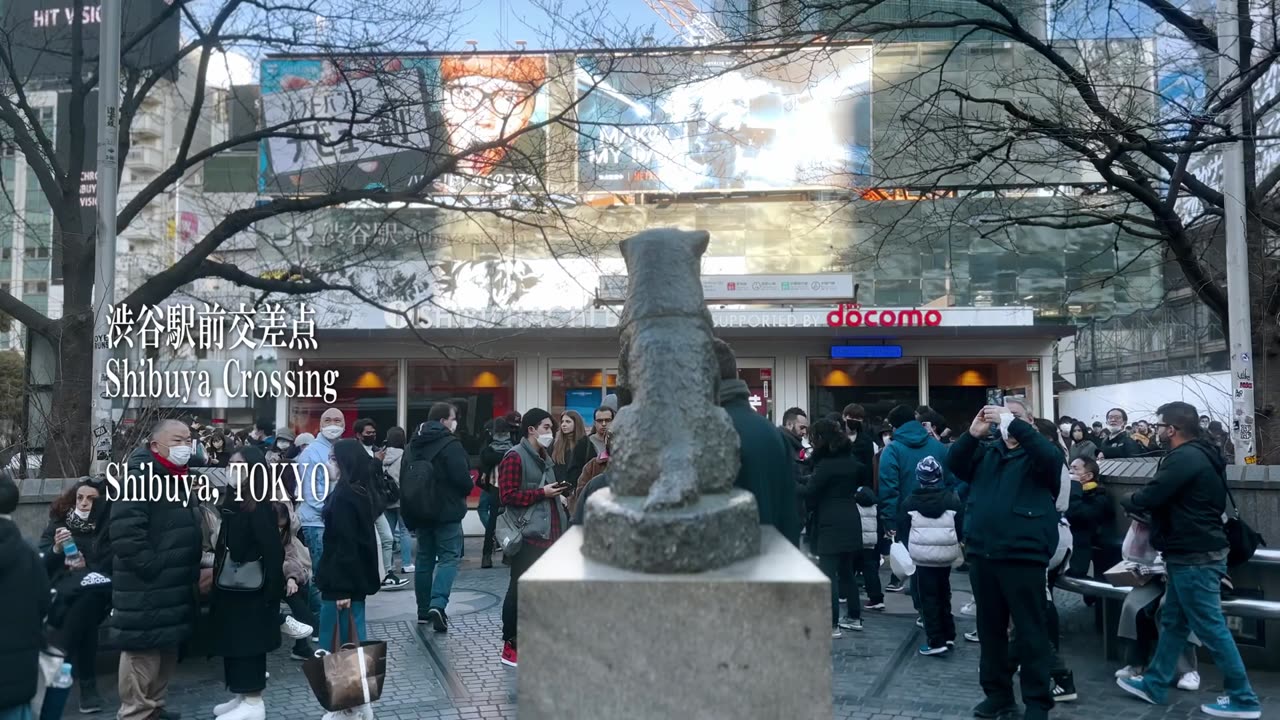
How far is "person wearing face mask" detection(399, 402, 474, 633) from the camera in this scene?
350 inches

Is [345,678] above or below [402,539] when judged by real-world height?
above

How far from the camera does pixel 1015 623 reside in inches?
235

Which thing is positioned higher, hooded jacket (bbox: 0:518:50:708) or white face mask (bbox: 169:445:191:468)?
white face mask (bbox: 169:445:191:468)

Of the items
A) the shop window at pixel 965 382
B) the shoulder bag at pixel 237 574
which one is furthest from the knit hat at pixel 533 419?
the shop window at pixel 965 382

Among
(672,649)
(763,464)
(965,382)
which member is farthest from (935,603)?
(965,382)

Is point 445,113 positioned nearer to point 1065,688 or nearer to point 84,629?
point 84,629

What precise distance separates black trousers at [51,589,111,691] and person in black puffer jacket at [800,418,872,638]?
5.52 meters

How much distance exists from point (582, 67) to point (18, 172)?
56.6 m

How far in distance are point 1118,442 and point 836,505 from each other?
726cm

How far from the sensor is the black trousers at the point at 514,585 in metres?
7.30

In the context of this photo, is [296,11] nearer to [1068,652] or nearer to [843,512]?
[843,512]

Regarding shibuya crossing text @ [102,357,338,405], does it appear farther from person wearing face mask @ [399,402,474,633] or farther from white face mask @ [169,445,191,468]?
white face mask @ [169,445,191,468]

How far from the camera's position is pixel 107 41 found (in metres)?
9.07

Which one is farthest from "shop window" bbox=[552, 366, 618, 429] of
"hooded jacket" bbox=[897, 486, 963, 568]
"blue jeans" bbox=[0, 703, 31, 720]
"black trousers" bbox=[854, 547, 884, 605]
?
Result: "blue jeans" bbox=[0, 703, 31, 720]
